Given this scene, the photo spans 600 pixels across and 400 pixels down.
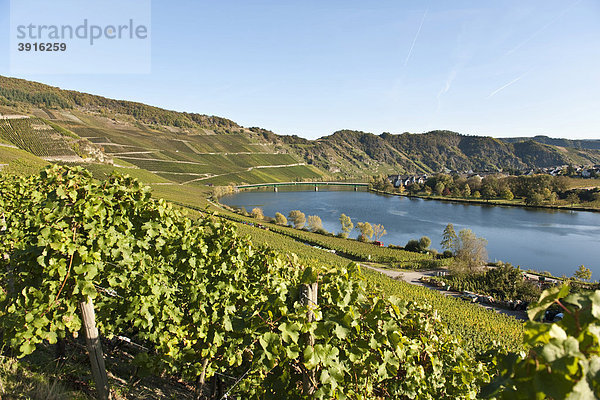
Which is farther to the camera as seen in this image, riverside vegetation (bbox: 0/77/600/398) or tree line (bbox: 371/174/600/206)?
tree line (bbox: 371/174/600/206)

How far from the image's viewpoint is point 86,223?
394 cm

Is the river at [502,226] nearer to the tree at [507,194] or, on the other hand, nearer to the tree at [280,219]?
the tree at [280,219]

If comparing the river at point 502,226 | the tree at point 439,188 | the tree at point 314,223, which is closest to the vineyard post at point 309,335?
the river at point 502,226

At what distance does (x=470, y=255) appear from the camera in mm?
34438

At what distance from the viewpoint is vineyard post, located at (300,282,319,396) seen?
287 centimetres

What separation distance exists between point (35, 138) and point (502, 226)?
120m

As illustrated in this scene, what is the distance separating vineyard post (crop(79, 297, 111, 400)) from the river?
49449 mm

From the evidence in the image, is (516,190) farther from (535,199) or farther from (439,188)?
(439,188)

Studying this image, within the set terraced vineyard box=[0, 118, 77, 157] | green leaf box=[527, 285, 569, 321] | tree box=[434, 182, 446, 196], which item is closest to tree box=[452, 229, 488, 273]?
green leaf box=[527, 285, 569, 321]

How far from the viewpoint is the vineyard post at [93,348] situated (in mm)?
4020

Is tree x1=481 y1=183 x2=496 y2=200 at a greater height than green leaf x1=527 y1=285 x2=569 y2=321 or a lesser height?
lesser

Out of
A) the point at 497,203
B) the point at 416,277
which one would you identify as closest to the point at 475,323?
the point at 416,277

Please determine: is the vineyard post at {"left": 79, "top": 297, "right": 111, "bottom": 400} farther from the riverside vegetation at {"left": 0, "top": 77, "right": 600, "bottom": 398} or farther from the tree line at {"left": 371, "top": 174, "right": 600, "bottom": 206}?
the tree line at {"left": 371, "top": 174, "right": 600, "bottom": 206}

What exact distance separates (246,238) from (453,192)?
123516mm
